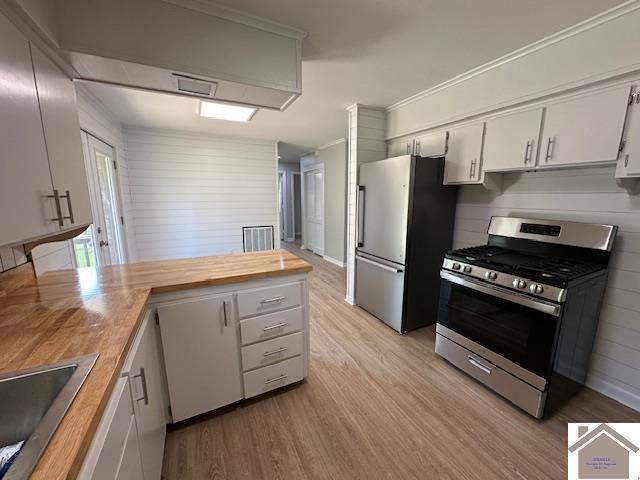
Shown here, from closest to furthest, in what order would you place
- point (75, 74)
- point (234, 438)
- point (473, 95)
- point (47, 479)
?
point (47, 479) < point (75, 74) < point (234, 438) < point (473, 95)

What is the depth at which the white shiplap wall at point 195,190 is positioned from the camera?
4.16m

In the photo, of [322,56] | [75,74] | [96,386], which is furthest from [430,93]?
[96,386]

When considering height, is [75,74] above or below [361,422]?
above

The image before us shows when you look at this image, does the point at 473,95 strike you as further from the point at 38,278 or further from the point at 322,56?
the point at 38,278

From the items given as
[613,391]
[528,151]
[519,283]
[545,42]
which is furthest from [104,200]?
[613,391]

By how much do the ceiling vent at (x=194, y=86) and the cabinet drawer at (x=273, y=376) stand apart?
1900mm

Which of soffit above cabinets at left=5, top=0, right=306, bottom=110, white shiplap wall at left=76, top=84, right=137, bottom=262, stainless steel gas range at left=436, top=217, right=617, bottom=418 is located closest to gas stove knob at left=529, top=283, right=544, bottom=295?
stainless steel gas range at left=436, top=217, right=617, bottom=418

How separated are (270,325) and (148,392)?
729 millimetres

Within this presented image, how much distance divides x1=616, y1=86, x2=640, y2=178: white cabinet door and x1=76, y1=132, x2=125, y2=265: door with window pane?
13.9 ft

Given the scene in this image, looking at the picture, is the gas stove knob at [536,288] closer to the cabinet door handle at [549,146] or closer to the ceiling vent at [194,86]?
the cabinet door handle at [549,146]

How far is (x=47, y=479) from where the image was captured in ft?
1.67

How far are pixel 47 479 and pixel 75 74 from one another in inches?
75.1

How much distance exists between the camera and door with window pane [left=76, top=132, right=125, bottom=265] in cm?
270

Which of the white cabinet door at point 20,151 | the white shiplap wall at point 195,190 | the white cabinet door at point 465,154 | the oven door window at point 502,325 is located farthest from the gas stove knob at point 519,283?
the white shiplap wall at point 195,190
